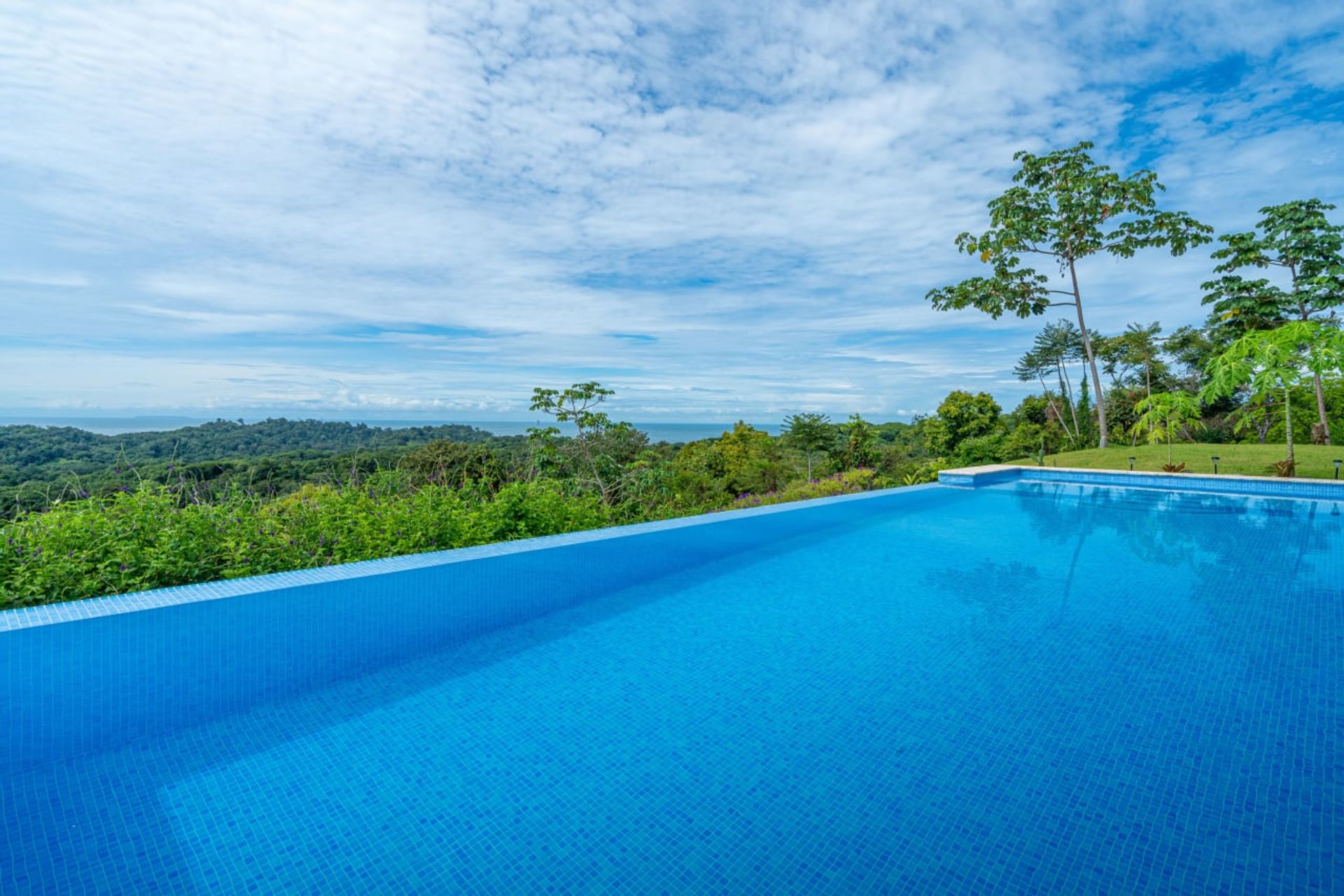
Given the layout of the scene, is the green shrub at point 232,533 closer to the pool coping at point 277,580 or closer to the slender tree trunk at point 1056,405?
the pool coping at point 277,580

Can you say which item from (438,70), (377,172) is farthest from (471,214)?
(438,70)

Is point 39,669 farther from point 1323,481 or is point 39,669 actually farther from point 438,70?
point 1323,481

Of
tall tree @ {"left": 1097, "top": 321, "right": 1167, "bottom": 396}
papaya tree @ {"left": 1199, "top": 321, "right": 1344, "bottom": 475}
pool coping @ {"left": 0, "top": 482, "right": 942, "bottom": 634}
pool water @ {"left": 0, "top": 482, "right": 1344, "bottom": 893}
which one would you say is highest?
tall tree @ {"left": 1097, "top": 321, "right": 1167, "bottom": 396}

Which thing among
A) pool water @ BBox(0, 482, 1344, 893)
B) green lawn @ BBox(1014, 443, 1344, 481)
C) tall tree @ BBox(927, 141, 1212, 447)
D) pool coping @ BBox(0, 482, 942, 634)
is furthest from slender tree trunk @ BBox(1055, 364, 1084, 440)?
pool coping @ BBox(0, 482, 942, 634)

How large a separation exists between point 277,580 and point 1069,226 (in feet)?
47.1

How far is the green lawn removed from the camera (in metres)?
8.76

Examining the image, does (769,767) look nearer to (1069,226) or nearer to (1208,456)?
(1208,456)

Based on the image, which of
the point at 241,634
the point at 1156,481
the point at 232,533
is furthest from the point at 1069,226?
the point at 241,634

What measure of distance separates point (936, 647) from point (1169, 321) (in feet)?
66.9

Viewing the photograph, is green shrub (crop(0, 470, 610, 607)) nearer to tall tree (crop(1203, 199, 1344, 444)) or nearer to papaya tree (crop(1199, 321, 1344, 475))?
papaya tree (crop(1199, 321, 1344, 475))

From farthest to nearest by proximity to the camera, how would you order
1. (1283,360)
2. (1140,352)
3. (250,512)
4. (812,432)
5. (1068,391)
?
(1068,391) → (1140,352) → (812,432) → (1283,360) → (250,512)

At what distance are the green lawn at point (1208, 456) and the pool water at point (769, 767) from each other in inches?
283

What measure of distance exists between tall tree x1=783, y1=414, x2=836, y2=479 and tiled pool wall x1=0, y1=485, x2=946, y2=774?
9.24 metres

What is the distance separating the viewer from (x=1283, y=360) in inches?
289
